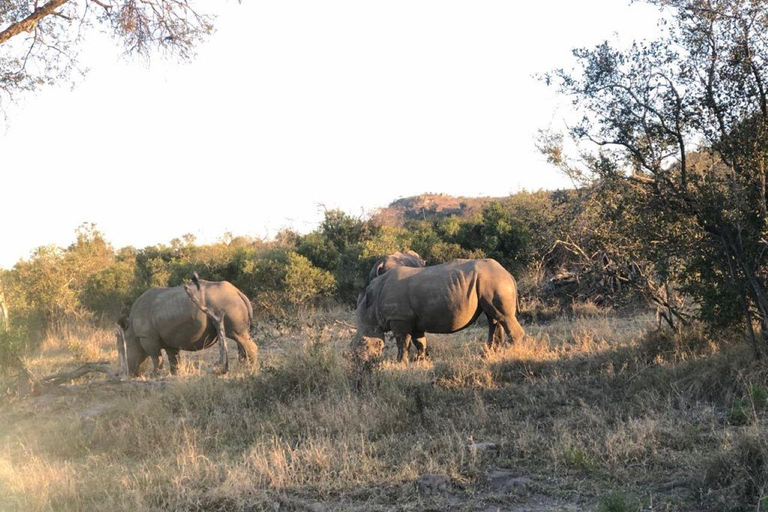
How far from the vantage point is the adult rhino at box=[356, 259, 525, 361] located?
422 inches

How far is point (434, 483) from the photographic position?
5.39 m

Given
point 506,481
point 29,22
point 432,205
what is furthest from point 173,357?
point 432,205

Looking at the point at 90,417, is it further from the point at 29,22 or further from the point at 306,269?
the point at 306,269

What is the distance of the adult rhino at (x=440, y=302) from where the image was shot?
10.7m

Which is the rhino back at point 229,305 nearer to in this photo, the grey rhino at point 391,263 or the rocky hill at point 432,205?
the grey rhino at point 391,263

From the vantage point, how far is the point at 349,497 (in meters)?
5.39

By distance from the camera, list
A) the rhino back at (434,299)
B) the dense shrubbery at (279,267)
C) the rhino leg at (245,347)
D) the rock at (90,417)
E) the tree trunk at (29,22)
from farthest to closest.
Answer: the dense shrubbery at (279,267) < the rhino leg at (245,347) < the rhino back at (434,299) < the tree trunk at (29,22) < the rock at (90,417)

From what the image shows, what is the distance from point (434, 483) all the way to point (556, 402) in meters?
2.61

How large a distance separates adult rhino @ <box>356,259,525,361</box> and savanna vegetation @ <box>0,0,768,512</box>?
55cm

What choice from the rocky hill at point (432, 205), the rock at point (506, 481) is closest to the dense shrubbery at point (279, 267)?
the rock at point (506, 481)

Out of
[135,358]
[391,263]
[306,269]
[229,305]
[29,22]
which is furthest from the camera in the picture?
[306,269]

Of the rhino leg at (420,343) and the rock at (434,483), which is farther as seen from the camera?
the rhino leg at (420,343)

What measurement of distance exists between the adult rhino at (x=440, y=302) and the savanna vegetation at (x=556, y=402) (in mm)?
553

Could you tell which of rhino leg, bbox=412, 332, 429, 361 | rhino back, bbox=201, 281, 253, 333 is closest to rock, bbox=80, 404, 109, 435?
rhino back, bbox=201, 281, 253, 333
